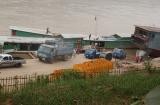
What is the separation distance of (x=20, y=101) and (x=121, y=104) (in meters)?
2.75

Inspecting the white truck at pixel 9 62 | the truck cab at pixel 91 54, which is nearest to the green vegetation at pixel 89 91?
the white truck at pixel 9 62

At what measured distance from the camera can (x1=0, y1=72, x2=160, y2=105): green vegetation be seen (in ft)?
39.0

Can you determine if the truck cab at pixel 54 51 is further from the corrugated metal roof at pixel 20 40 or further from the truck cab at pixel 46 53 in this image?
the corrugated metal roof at pixel 20 40

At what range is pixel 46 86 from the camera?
12852 millimetres

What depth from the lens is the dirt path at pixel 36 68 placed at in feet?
68.9

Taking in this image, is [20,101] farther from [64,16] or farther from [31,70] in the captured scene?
[64,16]

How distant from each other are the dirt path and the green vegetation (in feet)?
23.7

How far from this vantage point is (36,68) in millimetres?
22594

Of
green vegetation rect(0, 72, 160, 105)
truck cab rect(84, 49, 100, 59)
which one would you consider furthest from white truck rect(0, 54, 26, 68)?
green vegetation rect(0, 72, 160, 105)

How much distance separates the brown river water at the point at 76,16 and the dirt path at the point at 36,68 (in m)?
12.5

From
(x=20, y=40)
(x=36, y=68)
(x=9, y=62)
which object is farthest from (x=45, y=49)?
(x=20, y=40)

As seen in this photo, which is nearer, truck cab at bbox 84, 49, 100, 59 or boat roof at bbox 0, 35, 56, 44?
truck cab at bbox 84, 49, 100, 59

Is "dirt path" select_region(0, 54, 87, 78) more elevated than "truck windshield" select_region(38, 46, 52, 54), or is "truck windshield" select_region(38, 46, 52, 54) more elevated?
"truck windshield" select_region(38, 46, 52, 54)

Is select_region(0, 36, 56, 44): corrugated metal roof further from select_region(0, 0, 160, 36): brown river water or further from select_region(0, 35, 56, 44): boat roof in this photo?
select_region(0, 0, 160, 36): brown river water
